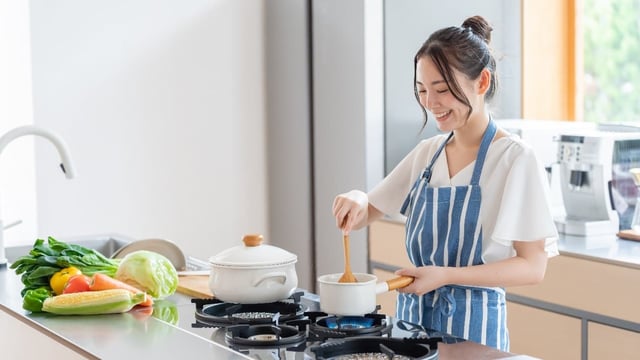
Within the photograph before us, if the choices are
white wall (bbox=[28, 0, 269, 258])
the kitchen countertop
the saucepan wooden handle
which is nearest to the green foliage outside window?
the kitchen countertop

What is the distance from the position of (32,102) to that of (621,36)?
8.23ft

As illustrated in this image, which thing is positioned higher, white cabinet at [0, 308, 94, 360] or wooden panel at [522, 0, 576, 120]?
wooden panel at [522, 0, 576, 120]

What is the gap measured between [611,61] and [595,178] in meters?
1.06

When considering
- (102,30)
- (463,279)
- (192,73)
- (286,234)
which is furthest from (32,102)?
(463,279)

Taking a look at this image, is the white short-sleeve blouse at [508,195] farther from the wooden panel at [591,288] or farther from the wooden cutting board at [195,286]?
the wooden panel at [591,288]

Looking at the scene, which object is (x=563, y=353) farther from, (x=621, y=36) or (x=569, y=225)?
(x=621, y=36)

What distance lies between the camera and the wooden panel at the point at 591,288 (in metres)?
2.91

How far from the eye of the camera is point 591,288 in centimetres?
303

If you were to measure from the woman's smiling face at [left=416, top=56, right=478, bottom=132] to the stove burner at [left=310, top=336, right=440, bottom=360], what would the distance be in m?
0.63

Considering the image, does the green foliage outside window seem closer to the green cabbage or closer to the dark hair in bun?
the dark hair in bun

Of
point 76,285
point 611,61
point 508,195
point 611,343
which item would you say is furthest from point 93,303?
point 611,61

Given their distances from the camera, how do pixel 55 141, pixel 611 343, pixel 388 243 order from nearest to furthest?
pixel 55 141, pixel 611 343, pixel 388 243

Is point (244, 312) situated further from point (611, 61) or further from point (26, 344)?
point (611, 61)

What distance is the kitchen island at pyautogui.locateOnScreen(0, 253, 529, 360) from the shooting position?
1.67 metres
